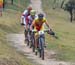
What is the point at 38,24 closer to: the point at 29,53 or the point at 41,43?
the point at 41,43

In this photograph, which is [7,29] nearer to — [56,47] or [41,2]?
[56,47]

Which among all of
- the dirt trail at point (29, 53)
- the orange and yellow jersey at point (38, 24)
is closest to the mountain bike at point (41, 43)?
the dirt trail at point (29, 53)

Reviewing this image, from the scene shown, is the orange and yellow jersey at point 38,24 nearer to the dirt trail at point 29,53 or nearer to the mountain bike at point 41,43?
the mountain bike at point 41,43

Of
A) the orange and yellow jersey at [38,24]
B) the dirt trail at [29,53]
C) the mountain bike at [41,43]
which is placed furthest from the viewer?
the orange and yellow jersey at [38,24]

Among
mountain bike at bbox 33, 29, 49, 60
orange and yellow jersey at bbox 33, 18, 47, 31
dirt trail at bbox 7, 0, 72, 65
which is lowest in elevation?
dirt trail at bbox 7, 0, 72, 65


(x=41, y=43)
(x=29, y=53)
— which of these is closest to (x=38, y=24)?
(x=41, y=43)

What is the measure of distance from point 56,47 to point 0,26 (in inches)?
401

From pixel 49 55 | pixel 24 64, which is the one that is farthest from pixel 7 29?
pixel 24 64

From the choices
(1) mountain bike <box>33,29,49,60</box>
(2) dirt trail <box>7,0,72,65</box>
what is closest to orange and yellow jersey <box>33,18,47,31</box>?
(1) mountain bike <box>33,29,49,60</box>

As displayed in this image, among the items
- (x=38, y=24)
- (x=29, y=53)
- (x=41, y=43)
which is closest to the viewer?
(x=41, y=43)

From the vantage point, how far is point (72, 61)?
17.3 m

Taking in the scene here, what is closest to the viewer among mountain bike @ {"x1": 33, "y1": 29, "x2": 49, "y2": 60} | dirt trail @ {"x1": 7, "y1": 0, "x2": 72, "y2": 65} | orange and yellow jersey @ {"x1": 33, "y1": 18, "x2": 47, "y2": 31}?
dirt trail @ {"x1": 7, "y1": 0, "x2": 72, "y2": 65}

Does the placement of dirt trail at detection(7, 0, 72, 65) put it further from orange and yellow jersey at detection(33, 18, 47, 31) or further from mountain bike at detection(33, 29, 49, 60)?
orange and yellow jersey at detection(33, 18, 47, 31)

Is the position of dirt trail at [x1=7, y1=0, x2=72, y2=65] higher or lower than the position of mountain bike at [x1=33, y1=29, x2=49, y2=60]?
lower
